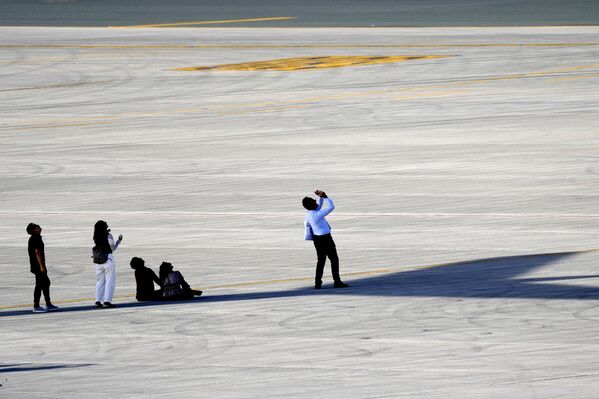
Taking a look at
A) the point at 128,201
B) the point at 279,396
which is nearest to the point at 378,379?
the point at 279,396

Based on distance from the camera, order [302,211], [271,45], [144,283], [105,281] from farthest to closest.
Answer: [271,45] < [302,211] < [144,283] < [105,281]

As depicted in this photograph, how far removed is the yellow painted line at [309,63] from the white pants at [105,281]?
4071cm

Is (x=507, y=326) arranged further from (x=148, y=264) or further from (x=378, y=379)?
(x=148, y=264)

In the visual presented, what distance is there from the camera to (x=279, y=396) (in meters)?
17.5

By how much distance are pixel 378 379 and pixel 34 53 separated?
5628 centimetres

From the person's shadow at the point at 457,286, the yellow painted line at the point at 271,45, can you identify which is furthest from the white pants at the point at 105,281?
the yellow painted line at the point at 271,45

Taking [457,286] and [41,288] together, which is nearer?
[41,288]

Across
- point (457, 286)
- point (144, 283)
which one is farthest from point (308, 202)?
point (144, 283)

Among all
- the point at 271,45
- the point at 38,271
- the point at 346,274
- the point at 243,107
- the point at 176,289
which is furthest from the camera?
the point at 271,45

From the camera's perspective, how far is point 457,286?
2512 cm

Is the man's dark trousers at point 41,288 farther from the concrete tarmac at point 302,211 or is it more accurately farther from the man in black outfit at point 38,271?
the concrete tarmac at point 302,211

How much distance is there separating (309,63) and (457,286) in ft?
137

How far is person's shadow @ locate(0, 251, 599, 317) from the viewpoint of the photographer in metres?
24.2

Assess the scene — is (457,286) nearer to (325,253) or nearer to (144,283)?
(325,253)
